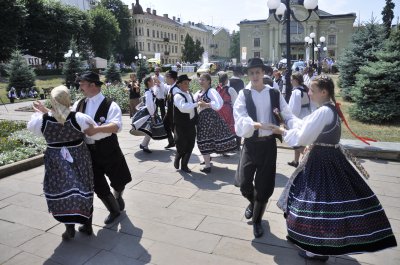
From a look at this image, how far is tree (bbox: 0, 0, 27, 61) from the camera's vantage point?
32.9 meters

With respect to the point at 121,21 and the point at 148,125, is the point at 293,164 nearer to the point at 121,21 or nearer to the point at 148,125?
the point at 148,125

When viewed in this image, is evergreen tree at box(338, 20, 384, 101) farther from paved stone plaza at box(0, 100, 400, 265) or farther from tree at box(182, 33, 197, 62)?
tree at box(182, 33, 197, 62)

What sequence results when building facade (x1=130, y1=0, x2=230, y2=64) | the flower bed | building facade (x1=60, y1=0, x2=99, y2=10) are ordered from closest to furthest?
the flower bed < building facade (x1=60, y1=0, x2=99, y2=10) < building facade (x1=130, y1=0, x2=230, y2=64)

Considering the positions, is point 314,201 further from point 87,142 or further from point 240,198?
point 87,142

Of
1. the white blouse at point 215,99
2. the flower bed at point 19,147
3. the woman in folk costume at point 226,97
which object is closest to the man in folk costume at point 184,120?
the white blouse at point 215,99

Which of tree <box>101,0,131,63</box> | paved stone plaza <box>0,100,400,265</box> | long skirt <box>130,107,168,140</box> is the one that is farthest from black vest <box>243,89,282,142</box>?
tree <box>101,0,131,63</box>

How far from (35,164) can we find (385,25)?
13.8m

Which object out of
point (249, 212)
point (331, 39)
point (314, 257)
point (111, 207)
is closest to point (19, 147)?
point (111, 207)

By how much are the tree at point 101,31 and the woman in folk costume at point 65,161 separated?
4954cm

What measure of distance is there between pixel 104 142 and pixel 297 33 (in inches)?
2550

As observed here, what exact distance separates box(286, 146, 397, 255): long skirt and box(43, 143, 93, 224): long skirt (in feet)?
7.11

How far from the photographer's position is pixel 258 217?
12.4 ft

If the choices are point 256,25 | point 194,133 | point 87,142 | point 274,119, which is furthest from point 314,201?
point 256,25

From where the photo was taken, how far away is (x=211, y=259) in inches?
132
